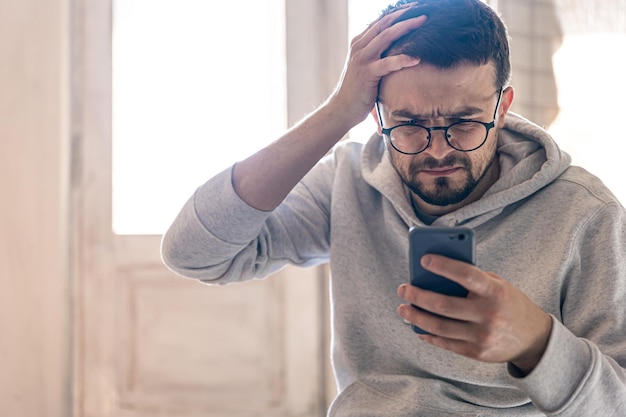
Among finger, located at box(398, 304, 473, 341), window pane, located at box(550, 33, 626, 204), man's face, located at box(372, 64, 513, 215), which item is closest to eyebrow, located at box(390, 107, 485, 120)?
man's face, located at box(372, 64, 513, 215)

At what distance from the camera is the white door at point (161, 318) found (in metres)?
2.28

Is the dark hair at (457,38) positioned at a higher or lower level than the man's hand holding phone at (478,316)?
higher

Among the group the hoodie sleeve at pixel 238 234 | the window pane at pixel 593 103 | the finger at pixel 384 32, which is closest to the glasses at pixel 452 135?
the finger at pixel 384 32

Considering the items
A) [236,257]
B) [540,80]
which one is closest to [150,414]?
[236,257]

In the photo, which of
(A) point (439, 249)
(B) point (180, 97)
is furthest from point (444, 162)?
(B) point (180, 97)

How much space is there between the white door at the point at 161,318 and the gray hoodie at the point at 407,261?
1.04 m

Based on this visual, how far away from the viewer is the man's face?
104cm

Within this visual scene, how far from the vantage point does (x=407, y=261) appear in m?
1.16

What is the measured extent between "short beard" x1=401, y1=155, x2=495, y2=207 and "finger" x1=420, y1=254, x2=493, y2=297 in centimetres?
30

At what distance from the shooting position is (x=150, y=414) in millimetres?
2277

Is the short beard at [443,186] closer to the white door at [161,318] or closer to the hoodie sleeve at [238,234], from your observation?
the hoodie sleeve at [238,234]

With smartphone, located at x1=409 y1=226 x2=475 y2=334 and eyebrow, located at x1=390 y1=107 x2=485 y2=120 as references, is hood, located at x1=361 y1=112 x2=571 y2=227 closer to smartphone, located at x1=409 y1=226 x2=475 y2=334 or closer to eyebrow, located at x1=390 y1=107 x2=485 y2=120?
eyebrow, located at x1=390 y1=107 x2=485 y2=120

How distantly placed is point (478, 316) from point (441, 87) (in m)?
0.38

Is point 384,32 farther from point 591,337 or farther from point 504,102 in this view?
point 591,337
